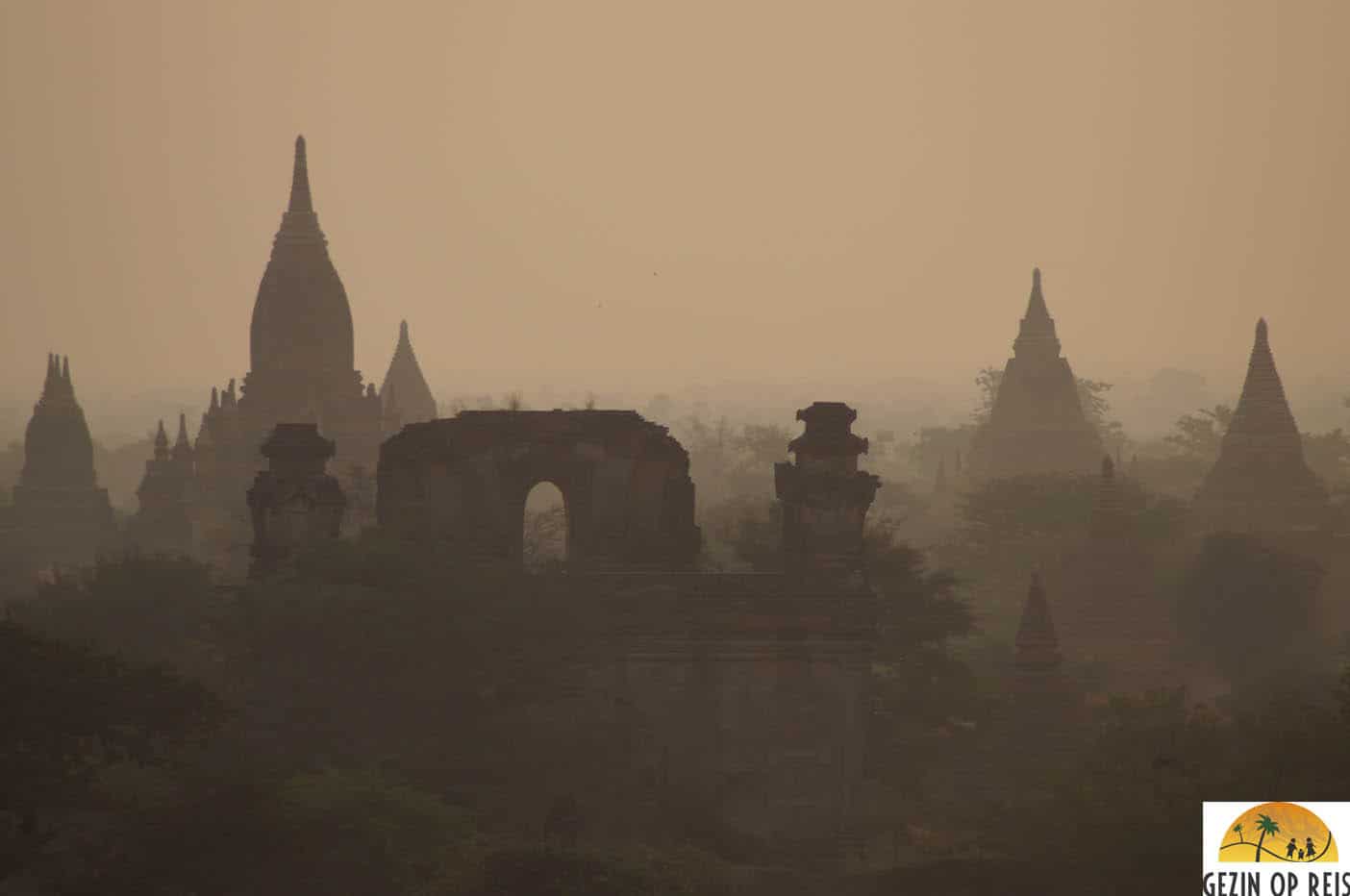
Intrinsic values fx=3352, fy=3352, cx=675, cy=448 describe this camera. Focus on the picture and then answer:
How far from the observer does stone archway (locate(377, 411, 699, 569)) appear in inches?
1818

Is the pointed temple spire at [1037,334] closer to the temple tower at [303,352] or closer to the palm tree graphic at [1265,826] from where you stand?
the temple tower at [303,352]

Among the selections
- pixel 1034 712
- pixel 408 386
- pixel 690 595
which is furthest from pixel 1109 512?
pixel 408 386

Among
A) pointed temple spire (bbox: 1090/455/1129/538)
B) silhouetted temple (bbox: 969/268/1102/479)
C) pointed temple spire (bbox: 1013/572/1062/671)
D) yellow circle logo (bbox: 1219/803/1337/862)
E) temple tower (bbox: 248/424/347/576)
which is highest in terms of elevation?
silhouetted temple (bbox: 969/268/1102/479)

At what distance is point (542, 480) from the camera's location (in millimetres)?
46438

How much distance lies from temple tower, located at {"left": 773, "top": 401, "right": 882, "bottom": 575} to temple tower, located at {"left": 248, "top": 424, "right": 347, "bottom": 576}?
6.23 metres

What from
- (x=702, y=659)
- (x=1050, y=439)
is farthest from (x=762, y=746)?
(x=1050, y=439)

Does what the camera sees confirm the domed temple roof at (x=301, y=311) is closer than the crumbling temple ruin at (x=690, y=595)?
No

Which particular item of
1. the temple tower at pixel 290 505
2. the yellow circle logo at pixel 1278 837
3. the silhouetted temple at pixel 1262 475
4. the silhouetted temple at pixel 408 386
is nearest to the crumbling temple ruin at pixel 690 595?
the temple tower at pixel 290 505

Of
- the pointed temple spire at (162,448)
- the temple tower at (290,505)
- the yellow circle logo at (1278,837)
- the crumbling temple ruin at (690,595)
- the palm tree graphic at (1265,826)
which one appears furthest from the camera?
the pointed temple spire at (162,448)

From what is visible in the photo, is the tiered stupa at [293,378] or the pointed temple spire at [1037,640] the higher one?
the tiered stupa at [293,378]

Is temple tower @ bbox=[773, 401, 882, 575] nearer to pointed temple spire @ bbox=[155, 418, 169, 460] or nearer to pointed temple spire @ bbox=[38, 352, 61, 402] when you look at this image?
pointed temple spire @ bbox=[155, 418, 169, 460]

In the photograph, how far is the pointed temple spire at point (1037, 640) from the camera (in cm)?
5088

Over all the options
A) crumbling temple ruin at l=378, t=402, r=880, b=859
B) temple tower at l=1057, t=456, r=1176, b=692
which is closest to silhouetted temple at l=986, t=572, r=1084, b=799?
crumbling temple ruin at l=378, t=402, r=880, b=859

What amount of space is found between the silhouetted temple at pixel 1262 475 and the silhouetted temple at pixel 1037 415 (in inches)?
808
